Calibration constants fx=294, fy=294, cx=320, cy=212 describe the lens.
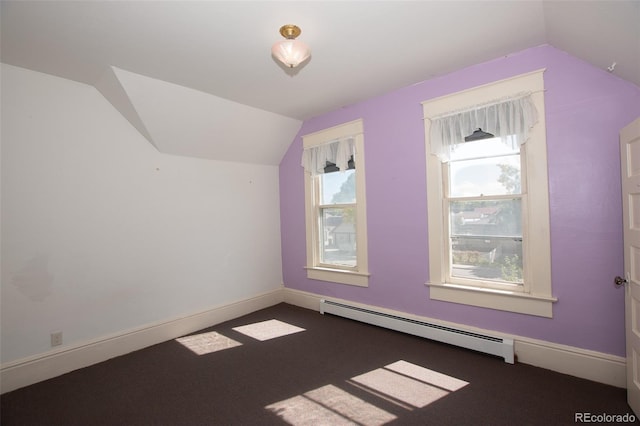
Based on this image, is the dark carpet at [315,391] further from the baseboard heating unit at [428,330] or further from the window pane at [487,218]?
the window pane at [487,218]

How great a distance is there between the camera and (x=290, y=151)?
4.54 meters

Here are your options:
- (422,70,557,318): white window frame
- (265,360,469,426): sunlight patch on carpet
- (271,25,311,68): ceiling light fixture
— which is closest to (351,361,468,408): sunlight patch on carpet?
(265,360,469,426): sunlight patch on carpet

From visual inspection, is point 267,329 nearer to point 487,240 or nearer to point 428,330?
point 428,330

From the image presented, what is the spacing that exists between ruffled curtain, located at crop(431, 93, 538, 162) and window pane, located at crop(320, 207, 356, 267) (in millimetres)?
1407

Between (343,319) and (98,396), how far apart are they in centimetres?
252

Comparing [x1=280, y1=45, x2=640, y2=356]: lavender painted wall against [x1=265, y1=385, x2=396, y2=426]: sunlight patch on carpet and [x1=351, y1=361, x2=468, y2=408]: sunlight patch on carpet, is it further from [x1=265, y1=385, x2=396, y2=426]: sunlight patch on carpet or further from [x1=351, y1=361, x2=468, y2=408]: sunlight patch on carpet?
[x1=265, y1=385, x2=396, y2=426]: sunlight patch on carpet

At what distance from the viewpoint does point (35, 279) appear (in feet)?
8.41

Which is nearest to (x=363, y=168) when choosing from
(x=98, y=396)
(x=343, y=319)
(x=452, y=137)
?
(x=452, y=137)

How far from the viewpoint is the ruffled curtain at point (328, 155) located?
3.78m

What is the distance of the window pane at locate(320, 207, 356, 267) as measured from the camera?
397 cm

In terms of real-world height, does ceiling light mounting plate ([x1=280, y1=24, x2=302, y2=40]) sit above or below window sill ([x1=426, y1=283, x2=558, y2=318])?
above

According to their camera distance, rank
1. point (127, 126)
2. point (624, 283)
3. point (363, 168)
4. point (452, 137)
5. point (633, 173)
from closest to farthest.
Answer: point (633, 173)
point (624, 283)
point (452, 137)
point (127, 126)
point (363, 168)

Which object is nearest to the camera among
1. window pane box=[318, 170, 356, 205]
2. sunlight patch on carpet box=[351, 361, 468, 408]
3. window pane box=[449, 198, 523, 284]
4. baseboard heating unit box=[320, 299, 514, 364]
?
sunlight patch on carpet box=[351, 361, 468, 408]

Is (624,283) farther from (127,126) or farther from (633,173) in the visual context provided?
(127,126)
